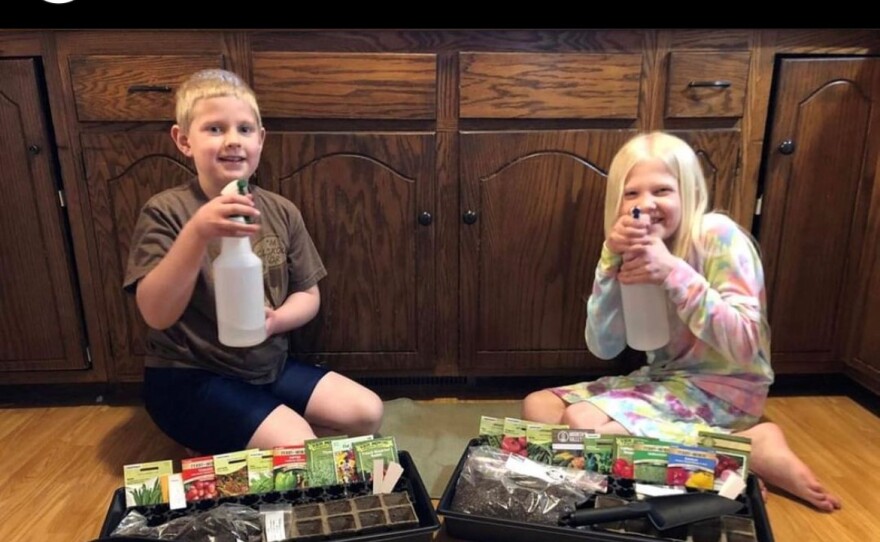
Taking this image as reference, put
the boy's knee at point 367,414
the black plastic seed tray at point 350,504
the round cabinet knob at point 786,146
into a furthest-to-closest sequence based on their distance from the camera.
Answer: the round cabinet knob at point 786,146 → the boy's knee at point 367,414 → the black plastic seed tray at point 350,504

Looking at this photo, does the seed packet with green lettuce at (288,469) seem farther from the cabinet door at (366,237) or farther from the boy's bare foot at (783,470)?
the boy's bare foot at (783,470)

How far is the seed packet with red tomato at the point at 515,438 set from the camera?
107 centimetres

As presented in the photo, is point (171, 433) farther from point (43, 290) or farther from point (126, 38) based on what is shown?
point (126, 38)

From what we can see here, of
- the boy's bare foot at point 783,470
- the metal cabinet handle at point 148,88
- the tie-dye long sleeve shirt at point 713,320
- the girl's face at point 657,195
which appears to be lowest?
the boy's bare foot at point 783,470

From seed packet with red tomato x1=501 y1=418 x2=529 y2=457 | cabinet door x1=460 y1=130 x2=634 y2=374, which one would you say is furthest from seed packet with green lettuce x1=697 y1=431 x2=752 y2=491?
cabinet door x1=460 y1=130 x2=634 y2=374

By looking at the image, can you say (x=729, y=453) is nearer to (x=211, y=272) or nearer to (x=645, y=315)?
(x=645, y=315)

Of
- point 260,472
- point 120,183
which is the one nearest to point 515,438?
point 260,472

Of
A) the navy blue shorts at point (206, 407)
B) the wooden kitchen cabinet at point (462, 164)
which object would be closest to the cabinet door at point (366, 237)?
the wooden kitchen cabinet at point (462, 164)

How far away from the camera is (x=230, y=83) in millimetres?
1079

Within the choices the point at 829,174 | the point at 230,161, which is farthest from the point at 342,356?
the point at 829,174

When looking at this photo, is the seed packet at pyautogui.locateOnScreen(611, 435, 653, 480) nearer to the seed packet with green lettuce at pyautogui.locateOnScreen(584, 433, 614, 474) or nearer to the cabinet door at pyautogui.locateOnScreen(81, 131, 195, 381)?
the seed packet with green lettuce at pyautogui.locateOnScreen(584, 433, 614, 474)

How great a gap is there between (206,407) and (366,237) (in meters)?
0.44

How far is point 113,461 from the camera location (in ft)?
4.02

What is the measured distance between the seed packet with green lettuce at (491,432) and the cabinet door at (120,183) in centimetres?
72
